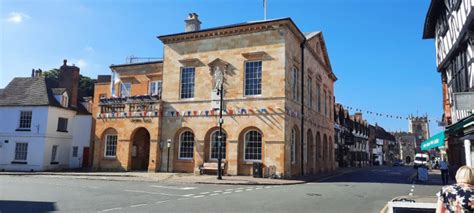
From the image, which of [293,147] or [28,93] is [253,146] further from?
[28,93]

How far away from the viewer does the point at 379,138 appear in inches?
3135

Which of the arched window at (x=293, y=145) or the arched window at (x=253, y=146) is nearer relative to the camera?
the arched window at (x=253, y=146)

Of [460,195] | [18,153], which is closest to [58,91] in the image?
[18,153]

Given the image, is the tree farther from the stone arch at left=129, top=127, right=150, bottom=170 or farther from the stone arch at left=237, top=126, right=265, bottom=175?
the stone arch at left=237, top=126, right=265, bottom=175

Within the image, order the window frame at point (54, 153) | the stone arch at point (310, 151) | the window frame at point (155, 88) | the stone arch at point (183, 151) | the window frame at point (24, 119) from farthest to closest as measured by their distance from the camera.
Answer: the window frame at point (54, 153) < the window frame at point (24, 119) < the window frame at point (155, 88) < the stone arch at point (310, 151) < the stone arch at point (183, 151)

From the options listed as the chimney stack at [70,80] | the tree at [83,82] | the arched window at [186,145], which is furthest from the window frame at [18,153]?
the tree at [83,82]

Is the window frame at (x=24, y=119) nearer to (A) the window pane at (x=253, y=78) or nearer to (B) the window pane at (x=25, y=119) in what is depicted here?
(B) the window pane at (x=25, y=119)

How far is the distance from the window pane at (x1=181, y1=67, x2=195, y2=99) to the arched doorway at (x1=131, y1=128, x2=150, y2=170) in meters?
4.98

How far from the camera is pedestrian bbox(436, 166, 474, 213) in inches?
165

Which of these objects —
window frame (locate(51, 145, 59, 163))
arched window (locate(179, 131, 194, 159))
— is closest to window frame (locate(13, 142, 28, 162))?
window frame (locate(51, 145, 59, 163))

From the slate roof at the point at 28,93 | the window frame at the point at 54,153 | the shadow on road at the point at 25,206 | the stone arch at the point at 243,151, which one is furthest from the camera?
the window frame at the point at 54,153

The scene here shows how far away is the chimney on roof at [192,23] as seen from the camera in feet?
90.3

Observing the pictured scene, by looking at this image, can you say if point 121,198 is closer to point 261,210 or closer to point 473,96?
point 261,210

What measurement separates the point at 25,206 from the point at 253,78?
16.0 m
